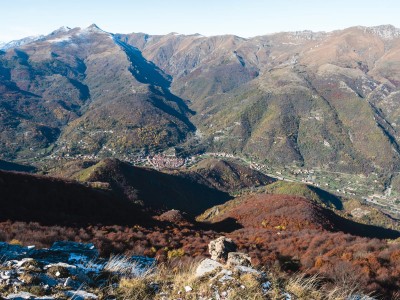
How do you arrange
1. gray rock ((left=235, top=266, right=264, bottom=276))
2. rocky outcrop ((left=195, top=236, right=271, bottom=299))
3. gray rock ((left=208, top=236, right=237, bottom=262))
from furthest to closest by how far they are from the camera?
gray rock ((left=208, top=236, right=237, bottom=262)) → gray rock ((left=235, top=266, right=264, bottom=276)) → rocky outcrop ((left=195, top=236, right=271, bottom=299))

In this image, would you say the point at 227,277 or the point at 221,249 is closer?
the point at 227,277

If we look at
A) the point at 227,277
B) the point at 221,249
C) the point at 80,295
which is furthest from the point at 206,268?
the point at 221,249

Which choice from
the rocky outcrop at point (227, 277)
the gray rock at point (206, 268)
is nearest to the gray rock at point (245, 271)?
the rocky outcrop at point (227, 277)

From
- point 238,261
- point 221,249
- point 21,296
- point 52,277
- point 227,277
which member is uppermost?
point 21,296

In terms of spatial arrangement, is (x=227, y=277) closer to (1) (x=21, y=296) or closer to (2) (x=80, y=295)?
(2) (x=80, y=295)

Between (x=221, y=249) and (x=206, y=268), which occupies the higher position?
(x=206, y=268)

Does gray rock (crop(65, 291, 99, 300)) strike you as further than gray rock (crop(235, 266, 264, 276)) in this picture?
No

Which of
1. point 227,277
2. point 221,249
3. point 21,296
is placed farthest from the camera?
point 221,249

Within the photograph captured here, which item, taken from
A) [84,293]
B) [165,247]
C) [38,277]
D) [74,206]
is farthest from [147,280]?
[74,206]

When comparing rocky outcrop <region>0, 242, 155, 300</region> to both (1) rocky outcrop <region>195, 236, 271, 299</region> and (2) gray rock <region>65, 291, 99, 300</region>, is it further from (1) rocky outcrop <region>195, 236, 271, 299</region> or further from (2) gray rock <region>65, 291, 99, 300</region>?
(1) rocky outcrop <region>195, 236, 271, 299</region>

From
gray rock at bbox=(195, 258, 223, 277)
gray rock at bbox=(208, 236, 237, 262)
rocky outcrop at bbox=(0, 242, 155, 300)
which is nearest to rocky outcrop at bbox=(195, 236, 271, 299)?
gray rock at bbox=(195, 258, 223, 277)

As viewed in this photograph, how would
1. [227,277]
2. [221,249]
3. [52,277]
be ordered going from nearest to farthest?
1. [52,277]
2. [227,277]
3. [221,249]

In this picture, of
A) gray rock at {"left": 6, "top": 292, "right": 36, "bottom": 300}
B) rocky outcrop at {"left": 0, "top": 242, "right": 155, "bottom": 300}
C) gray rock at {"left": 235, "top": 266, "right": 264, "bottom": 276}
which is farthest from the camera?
gray rock at {"left": 235, "top": 266, "right": 264, "bottom": 276}

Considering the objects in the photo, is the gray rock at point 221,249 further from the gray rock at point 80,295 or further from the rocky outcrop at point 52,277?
the gray rock at point 80,295
